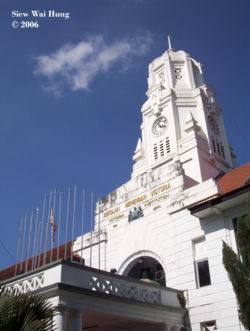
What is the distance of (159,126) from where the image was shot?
34625 mm

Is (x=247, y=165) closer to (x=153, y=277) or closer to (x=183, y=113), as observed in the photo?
(x=153, y=277)

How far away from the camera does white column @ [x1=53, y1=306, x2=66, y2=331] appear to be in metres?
12.4

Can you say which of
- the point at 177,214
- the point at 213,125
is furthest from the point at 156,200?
the point at 213,125

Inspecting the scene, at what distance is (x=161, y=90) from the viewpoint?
119ft

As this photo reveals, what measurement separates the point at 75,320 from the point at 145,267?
971 centimetres

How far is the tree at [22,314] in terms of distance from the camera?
8062 mm

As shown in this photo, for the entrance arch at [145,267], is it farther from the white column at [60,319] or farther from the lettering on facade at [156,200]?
the white column at [60,319]

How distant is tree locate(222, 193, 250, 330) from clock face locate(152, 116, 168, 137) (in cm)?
2296

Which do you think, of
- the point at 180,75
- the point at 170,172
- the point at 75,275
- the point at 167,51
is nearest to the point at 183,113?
the point at 180,75

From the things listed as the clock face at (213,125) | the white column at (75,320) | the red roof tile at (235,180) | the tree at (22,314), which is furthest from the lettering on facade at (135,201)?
the clock face at (213,125)

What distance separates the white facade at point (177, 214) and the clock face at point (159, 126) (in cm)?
9

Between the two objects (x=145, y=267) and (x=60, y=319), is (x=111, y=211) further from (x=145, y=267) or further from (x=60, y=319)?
(x=60, y=319)

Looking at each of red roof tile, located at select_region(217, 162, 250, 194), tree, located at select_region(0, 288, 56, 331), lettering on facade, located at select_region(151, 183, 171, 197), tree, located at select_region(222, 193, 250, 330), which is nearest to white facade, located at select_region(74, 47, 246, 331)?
lettering on facade, located at select_region(151, 183, 171, 197)

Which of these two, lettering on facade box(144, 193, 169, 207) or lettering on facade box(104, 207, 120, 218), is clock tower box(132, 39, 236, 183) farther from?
lettering on facade box(104, 207, 120, 218)
